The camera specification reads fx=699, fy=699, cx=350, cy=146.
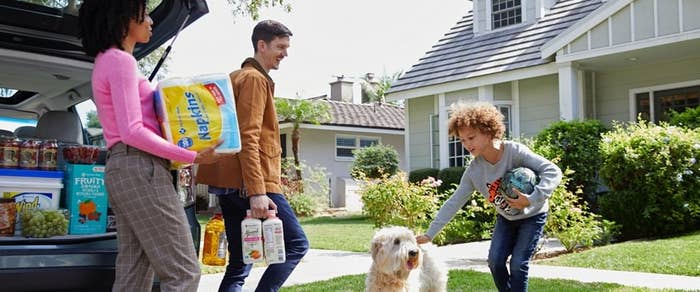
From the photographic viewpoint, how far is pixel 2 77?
520cm

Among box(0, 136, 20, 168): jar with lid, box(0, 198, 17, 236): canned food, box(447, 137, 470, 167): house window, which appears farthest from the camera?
box(447, 137, 470, 167): house window

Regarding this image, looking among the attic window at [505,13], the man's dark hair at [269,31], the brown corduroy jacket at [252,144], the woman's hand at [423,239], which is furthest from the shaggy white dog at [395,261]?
the attic window at [505,13]

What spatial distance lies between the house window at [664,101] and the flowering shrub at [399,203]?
19.8 ft

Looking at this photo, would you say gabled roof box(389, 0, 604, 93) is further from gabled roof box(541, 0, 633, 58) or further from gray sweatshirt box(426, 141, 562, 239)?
gray sweatshirt box(426, 141, 562, 239)

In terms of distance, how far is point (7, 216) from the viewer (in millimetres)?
3758

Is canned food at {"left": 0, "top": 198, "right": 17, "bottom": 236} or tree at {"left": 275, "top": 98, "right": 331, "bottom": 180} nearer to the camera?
canned food at {"left": 0, "top": 198, "right": 17, "bottom": 236}

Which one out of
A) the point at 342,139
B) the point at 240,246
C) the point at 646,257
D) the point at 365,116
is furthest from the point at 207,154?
the point at 365,116

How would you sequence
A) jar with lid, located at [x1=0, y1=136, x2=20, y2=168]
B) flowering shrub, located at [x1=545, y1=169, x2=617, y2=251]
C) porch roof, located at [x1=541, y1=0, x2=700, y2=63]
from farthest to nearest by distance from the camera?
porch roof, located at [x1=541, y1=0, x2=700, y2=63], flowering shrub, located at [x1=545, y1=169, x2=617, y2=251], jar with lid, located at [x1=0, y1=136, x2=20, y2=168]

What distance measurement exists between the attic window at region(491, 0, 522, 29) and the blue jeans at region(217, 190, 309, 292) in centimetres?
1403

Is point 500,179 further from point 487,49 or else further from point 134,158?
point 487,49

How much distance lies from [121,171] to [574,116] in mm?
12150

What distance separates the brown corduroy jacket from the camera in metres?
3.79

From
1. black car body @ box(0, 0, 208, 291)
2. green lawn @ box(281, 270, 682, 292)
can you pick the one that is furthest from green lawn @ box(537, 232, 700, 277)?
black car body @ box(0, 0, 208, 291)

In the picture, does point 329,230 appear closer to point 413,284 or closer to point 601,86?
point 601,86
